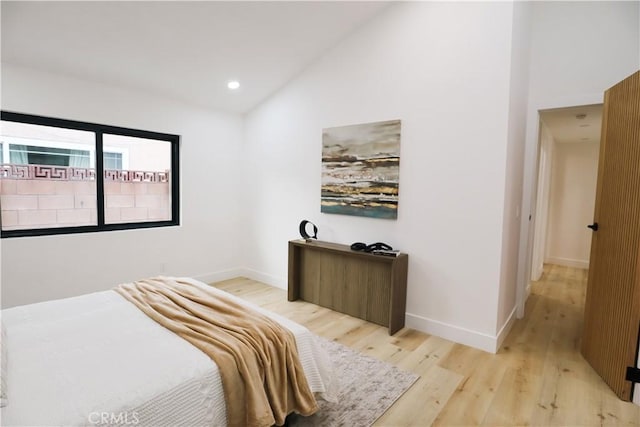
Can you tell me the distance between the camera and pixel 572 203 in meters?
5.67

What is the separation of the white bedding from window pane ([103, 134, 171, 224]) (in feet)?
6.60

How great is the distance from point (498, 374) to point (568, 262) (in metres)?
4.60

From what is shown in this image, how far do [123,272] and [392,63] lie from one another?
361 centimetres

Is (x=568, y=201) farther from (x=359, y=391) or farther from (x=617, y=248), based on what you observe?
(x=359, y=391)

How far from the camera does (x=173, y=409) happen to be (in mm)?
1281

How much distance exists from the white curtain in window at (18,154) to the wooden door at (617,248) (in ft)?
16.2

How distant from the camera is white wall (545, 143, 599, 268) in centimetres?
551

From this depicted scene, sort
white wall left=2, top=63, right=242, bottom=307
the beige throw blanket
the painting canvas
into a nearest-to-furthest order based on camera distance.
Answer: the beige throw blanket, white wall left=2, top=63, right=242, bottom=307, the painting canvas

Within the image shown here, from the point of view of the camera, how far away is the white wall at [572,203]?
18.1ft

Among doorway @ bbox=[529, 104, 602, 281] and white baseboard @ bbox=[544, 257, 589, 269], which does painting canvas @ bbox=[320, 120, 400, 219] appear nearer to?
doorway @ bbox=[529, 104, 602, 281]

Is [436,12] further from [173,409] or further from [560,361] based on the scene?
[173,409]

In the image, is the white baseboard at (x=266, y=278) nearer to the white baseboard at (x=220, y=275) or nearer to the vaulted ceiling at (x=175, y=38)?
the white baseboard at (x=220, y=275)

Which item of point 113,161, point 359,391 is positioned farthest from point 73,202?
point 359,391

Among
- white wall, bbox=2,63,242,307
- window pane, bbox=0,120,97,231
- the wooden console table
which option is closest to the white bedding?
the wooden console table
